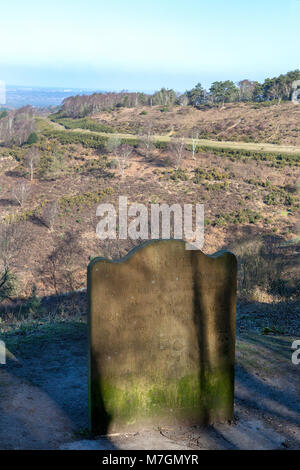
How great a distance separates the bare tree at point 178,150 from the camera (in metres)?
37.8

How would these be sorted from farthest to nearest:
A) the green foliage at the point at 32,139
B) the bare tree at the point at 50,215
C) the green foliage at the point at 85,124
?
the green foliage at the point at 85,124 → the green foliage at the point at 32,139 → the bare tree at the point at 50,215

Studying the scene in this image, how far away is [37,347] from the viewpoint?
23.4 ft

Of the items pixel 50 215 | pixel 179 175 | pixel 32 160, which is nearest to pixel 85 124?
pixel 32 160

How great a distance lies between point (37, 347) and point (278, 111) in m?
45.1

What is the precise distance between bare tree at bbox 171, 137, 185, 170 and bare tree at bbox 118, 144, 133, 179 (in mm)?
3948

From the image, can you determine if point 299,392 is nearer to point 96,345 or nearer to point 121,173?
point 96,345

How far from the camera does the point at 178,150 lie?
3862 centimetres

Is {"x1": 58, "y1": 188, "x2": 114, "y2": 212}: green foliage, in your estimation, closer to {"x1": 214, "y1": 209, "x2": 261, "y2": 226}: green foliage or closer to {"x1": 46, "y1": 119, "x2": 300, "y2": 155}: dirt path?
{"x1": 214, "y1": 209, "x2": 261, "y2": 226}: green foliage

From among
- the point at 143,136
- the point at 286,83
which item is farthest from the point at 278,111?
the point at 143,136

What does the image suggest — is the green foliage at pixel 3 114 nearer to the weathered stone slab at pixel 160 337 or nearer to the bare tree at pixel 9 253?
the bare tree at pixel 9 253

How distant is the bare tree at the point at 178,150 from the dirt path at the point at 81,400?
101ft

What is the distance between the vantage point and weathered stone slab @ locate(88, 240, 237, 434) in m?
4.31

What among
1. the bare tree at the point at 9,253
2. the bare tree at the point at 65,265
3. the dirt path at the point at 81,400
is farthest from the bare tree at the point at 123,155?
the dirt path at the point at 81,400

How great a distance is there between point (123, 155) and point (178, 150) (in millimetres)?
4902
